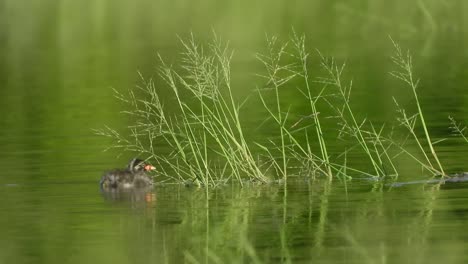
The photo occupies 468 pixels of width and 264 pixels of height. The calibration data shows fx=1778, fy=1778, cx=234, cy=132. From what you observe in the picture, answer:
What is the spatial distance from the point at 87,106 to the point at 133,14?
2758cm

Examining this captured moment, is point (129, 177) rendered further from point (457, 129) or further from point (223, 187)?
point (457, 129)

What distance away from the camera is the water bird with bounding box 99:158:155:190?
18.4 metres

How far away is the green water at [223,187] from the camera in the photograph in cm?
1396

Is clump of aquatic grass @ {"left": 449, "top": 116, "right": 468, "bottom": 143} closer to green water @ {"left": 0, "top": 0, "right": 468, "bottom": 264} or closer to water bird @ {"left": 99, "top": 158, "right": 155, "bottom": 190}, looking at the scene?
green water @ {"left": 0, "top": 0, "right": 468, "bottom": 264}

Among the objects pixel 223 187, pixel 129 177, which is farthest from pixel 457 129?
pixel 129 177

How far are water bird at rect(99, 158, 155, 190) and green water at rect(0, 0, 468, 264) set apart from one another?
0.50 ft

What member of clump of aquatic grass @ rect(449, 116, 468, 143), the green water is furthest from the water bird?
clump of aquatic grass @ rect(449, 116, 468, 143)

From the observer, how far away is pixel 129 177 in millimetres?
18797

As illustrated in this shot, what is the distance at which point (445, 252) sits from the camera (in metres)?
13.1

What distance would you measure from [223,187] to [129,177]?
1215 millimetres

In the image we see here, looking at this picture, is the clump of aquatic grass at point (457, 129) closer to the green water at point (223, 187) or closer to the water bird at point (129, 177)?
the green water at point (223, 187)

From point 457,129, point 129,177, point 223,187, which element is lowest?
point 223,187

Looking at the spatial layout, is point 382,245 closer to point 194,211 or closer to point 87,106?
point 194,211

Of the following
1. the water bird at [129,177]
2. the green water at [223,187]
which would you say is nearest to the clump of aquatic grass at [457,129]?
the green water at [223,187]
